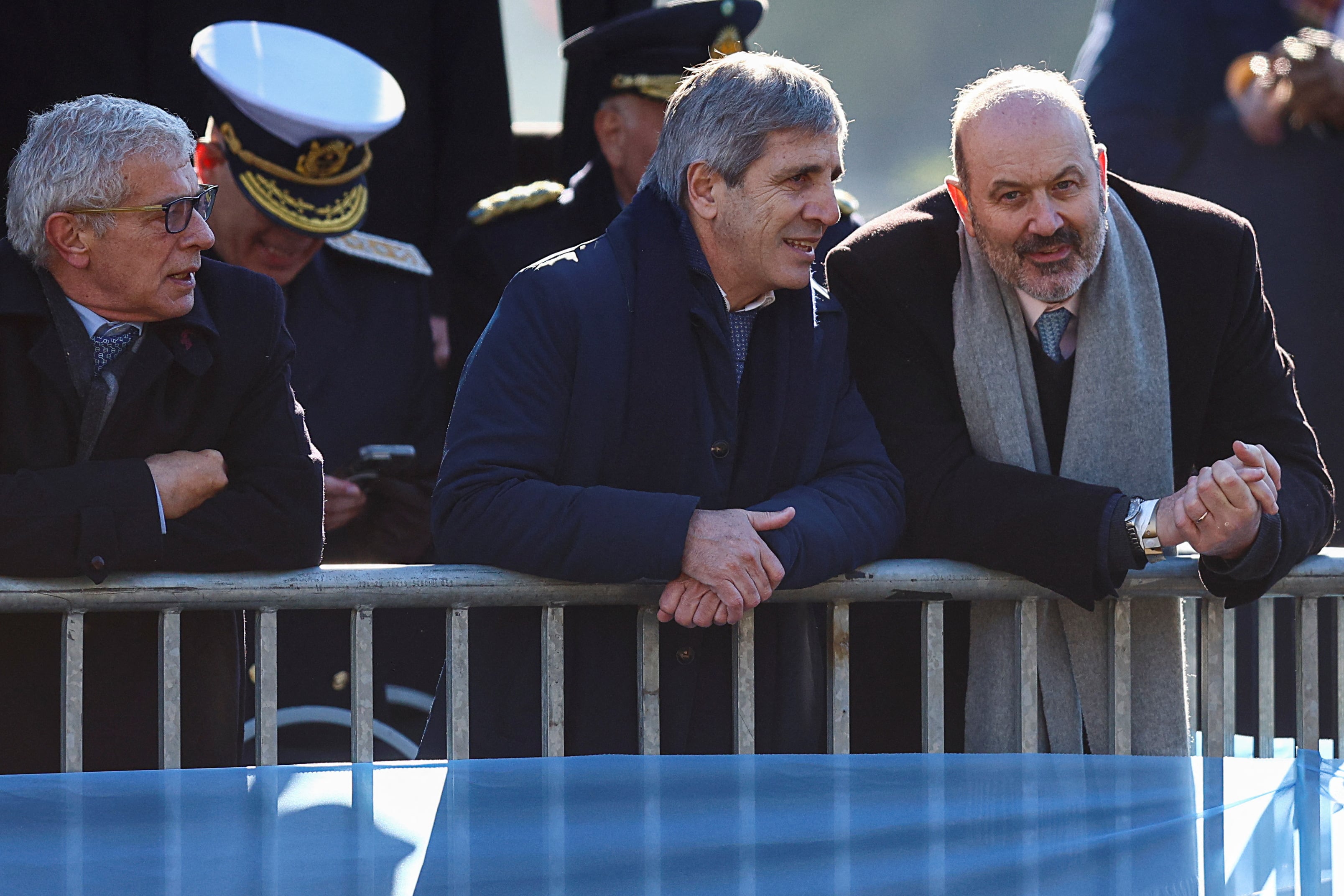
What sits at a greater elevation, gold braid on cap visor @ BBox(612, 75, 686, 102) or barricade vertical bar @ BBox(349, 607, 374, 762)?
gold braid on cap visor @ BBox(612, 75, 686, 102)

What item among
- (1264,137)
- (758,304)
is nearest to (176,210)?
(758,304)

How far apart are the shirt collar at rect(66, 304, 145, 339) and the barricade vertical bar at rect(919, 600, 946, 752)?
1.37m

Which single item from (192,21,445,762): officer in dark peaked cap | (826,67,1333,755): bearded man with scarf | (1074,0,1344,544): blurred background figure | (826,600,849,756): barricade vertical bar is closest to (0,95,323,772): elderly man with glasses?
(826,600,849,756): barricade vertical bar

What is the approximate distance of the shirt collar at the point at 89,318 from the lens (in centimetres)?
260

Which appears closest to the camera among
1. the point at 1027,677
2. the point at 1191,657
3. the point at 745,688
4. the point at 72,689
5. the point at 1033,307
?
the point at 72,689

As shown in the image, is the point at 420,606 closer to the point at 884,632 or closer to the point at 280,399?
the point at 280,399

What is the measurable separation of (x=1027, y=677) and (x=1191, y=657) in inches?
41.2

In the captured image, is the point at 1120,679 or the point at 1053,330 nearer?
the point at 1120,679

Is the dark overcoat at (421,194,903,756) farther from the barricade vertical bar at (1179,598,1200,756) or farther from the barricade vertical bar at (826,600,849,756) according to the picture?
the barricade vertical bar at (1179,598,1200,756)

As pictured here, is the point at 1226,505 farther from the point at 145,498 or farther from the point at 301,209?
the point at 301,209

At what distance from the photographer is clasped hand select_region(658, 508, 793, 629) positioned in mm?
2504

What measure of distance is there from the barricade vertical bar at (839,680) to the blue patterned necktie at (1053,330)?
0.64 metres

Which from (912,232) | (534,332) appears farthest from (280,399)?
(912,232)

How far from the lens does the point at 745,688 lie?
2.65m
